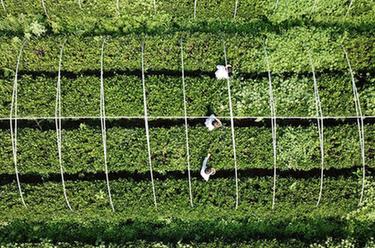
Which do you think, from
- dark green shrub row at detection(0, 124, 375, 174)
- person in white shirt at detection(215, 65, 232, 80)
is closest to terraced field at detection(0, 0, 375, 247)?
dark green shrub row at detection(0, 124, 375, 174)

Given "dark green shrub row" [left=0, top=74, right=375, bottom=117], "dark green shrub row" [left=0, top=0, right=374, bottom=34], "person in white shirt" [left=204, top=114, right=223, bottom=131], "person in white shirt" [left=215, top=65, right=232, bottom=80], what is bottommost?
"person in white shirt" [left=204, top=114, right=223, bottom=131]

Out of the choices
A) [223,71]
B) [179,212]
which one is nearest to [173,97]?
[223,71]

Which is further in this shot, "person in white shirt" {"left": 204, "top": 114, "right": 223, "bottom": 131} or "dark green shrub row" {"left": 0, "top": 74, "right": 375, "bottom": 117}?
"dark green shrub row" {"left": 0, "top": 74, "right": 375, "bottom": 117}

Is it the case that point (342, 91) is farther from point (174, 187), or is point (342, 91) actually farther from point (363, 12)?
point (174, 187)

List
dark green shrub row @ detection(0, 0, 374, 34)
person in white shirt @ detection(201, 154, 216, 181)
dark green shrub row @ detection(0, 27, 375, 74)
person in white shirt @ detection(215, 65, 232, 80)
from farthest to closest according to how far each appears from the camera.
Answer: dark green shrub row @ detection(0, 0, 374, 34), dark green shrub row @ detection(0, 27, 375, 74), person in white shirt @ detection(215, 65, 232, 80), person in white shirt @ detection(201, 154, 216, 181)

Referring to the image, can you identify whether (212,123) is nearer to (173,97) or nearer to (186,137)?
(186,137)

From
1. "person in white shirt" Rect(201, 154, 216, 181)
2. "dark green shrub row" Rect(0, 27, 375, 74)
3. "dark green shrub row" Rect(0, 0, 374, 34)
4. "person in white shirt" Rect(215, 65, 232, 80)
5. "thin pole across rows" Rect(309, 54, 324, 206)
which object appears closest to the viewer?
"person in white shirt" Rect(201, 154, 216, 181)

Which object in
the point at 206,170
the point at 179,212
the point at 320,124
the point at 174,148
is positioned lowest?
the point at 179,212

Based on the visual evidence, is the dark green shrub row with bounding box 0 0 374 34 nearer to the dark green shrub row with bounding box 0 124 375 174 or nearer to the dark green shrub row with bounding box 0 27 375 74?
the dark green shrub row with bounding box 0 27 375 74
